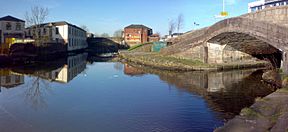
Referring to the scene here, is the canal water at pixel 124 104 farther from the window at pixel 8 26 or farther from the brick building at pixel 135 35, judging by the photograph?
the brick building at pixel 135 35

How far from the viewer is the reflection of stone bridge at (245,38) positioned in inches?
722

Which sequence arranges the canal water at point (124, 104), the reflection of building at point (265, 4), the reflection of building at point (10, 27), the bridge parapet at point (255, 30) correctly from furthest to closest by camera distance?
the reflection of building at point (265, 4), the reflection of building at point (10, 27), the bridge parapet at point (255, 30), the canal water at point (124, 104)

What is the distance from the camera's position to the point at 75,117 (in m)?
11.4

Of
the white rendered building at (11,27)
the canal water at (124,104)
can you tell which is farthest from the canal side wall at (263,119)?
the white rendered building at (11,27)

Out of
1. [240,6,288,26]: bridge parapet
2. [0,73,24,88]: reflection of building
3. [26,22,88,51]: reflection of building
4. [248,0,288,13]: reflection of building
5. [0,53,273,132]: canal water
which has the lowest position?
[0,53,273,132]: canal water

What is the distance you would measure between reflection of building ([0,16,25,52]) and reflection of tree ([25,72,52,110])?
103 feet

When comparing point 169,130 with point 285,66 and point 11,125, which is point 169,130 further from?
point 285,66

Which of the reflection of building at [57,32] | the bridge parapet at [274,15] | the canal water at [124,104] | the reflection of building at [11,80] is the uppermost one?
the reflection of building at [57,32]

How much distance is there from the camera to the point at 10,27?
51.6 meters

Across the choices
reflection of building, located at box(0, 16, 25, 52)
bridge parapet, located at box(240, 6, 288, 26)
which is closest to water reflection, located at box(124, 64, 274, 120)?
bridge parapet, located at box(240, 6, 288, 26)

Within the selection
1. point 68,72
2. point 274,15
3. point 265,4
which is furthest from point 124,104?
point 265,4

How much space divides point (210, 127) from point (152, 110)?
10.4 ft

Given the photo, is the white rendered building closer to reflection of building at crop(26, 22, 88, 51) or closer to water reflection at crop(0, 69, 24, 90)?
reflection of building at crop(26, 22, 88, 51)

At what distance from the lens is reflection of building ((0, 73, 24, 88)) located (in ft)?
63.4
